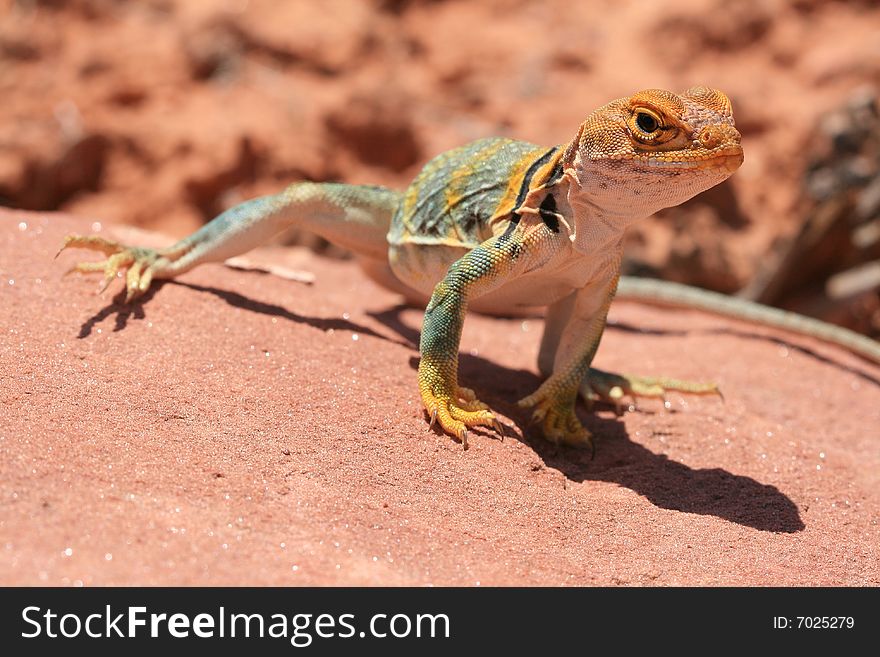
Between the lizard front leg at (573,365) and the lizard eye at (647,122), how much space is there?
1.06m

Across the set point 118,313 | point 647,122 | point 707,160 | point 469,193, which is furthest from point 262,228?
point 707,160

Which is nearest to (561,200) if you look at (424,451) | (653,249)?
(424,451)

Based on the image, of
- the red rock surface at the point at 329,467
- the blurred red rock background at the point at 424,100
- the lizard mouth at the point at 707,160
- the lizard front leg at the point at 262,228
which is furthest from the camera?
the blurred red rock background at the point at 424,100

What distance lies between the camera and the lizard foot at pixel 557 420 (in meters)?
5.63

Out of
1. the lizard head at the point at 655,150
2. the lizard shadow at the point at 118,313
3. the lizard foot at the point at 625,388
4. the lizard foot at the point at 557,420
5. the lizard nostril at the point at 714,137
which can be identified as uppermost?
the lizard nostril at the point at 714,137

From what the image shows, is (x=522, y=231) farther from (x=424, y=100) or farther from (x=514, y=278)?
(x=424, y=100)

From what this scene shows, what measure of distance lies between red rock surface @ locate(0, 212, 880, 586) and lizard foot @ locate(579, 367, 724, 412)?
0.13 metres

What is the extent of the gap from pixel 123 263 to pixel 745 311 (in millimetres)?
5331

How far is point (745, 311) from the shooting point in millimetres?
8516

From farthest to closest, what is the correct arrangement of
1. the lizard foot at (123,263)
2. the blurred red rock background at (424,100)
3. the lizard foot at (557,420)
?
the blurred red rock background at (424,100) < the lizard foot at (123,263) < the lizard foot at (557,420)

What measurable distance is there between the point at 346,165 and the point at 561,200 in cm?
782

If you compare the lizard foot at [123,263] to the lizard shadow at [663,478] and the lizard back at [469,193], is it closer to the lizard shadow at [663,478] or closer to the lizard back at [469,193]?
the lizard back at [469,193]

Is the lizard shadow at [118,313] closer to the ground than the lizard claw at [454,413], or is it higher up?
closer to the ground

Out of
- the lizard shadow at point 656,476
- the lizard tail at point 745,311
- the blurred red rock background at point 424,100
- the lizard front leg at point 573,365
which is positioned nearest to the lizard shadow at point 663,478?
the lizard shadow at point 656,476
